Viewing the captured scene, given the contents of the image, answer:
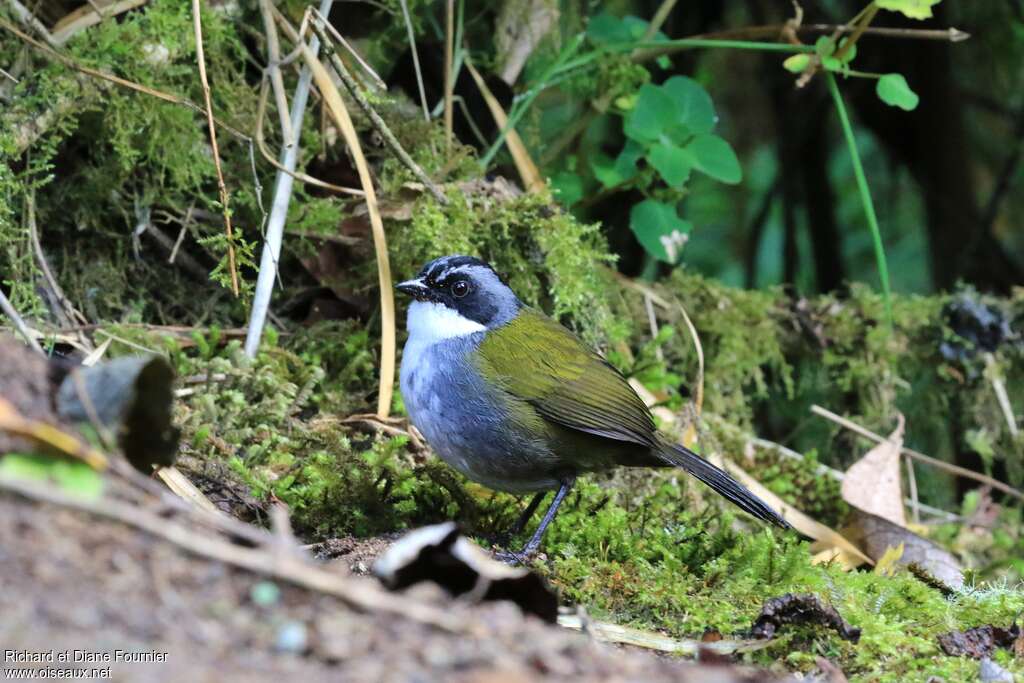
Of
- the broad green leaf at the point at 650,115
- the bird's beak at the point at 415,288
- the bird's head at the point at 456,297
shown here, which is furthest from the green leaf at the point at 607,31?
the bird's beak at the point at 415,288

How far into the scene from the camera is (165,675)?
1498mm

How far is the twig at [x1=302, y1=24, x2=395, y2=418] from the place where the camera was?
13.9ft

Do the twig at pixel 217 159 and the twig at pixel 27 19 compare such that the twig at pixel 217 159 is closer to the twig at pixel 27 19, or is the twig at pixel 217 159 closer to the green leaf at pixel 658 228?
the twig at pixel 27 19

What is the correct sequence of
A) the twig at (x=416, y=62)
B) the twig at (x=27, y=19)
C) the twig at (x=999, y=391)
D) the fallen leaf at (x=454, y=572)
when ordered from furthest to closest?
the twig at (x=999, y=391) < the twig at (x=416, y=62) < the twig at (x=27, y=19) < the fallen leaf at (x=454, y=572)

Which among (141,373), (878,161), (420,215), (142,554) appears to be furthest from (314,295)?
(878,161)

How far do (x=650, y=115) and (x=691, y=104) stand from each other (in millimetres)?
227

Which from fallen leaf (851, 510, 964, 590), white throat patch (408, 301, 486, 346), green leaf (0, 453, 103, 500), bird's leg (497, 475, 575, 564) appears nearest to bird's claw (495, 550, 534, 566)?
bird's leg (497, 475, 575, 564)

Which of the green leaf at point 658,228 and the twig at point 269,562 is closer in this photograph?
the twig at point 269,562

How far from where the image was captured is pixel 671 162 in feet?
16.8

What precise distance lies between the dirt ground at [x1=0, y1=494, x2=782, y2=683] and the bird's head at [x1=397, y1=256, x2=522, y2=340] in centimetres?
233

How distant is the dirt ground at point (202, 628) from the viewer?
158 centimetres

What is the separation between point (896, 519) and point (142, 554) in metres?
3.62

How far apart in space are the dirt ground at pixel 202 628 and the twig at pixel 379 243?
8.19ft

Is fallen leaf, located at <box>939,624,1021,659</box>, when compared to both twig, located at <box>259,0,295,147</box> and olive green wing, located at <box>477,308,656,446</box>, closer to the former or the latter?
olive green wing, located at <box>477,308,656,446</box>
